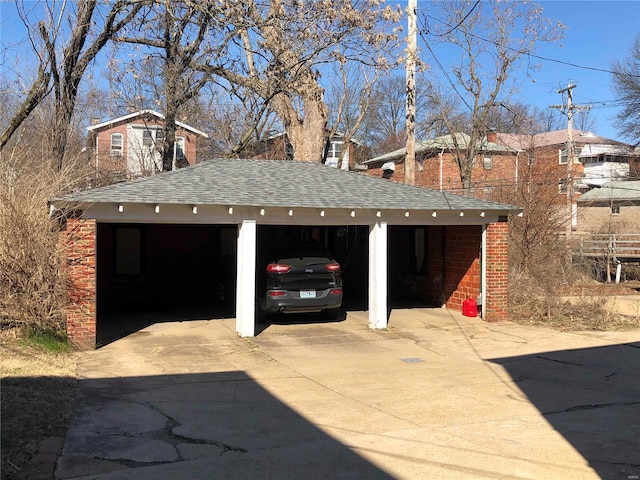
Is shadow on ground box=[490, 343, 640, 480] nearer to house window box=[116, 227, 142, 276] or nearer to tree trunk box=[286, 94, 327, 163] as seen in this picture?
house window box=[116, 227, 142, 276]

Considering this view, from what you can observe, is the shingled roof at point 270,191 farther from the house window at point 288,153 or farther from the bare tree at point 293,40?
the house window at point 288,153

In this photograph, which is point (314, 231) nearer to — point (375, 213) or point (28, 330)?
point (375, 213)

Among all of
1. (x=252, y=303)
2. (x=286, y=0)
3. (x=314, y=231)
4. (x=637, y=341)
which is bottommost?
(x=637, y=341)

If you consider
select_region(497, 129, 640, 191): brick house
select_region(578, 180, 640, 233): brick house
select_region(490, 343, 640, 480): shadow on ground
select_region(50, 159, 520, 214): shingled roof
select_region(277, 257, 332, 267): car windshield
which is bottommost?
select_region(490, 343, 640, 480): shadow on ground

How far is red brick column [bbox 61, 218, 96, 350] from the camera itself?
9781 mm

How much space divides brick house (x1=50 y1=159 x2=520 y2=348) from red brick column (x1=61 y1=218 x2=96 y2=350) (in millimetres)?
17

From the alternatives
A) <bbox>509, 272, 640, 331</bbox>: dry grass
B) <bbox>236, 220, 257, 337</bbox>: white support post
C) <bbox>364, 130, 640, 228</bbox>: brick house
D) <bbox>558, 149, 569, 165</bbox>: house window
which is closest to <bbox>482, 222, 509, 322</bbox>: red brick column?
<bbox>509, 272, 640, 331</bbox>: dry grass

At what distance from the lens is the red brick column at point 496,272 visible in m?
13.2

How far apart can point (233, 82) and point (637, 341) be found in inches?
592

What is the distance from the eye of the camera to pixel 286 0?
53.1 feet

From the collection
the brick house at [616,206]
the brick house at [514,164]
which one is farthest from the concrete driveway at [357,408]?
the brick house at [616,206]

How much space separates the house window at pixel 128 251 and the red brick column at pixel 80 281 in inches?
262

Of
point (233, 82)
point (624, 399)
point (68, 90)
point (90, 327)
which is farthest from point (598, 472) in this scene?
point (233, 82)

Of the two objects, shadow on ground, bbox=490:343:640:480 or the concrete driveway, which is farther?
shadow on ground, bbox=490:343:640:480
